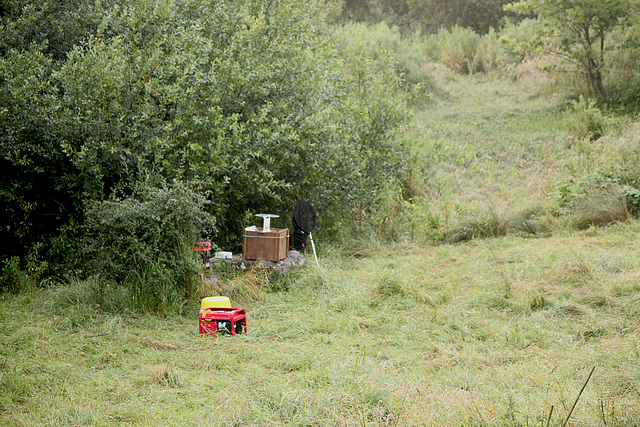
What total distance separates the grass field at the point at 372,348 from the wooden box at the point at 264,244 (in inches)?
10.3

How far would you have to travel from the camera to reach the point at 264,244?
6.14m

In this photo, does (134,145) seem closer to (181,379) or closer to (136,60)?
(136,60)

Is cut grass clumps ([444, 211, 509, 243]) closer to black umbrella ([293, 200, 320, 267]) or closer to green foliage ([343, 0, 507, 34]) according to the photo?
black umbrella ([293, 200, 320, 267])

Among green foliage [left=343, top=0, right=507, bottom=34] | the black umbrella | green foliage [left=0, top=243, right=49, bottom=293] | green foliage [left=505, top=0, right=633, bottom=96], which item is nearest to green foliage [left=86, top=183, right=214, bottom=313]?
green foliage [left=0, top=243, right=49, bottom=293]

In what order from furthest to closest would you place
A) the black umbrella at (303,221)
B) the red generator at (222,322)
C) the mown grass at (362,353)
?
the black umbrella at (303,221)
the red generator at (222,322)
the mown grass at (362,353)

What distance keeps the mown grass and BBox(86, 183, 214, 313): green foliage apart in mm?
253

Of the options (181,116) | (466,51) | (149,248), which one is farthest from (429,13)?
(149,248)

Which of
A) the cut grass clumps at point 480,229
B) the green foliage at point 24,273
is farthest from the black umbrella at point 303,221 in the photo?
the green foliage at point 24,273

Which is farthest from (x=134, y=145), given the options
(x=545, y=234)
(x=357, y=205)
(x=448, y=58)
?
(x=448, y=58)

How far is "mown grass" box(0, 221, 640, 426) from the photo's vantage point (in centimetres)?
306

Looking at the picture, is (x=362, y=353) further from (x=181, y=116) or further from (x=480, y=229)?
(x=480, y=229)

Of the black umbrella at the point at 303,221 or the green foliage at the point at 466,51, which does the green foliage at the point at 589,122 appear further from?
the black umbrella at the point at 303,221

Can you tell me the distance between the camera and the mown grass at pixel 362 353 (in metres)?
3.06

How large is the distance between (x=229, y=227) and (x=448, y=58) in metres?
12.9
